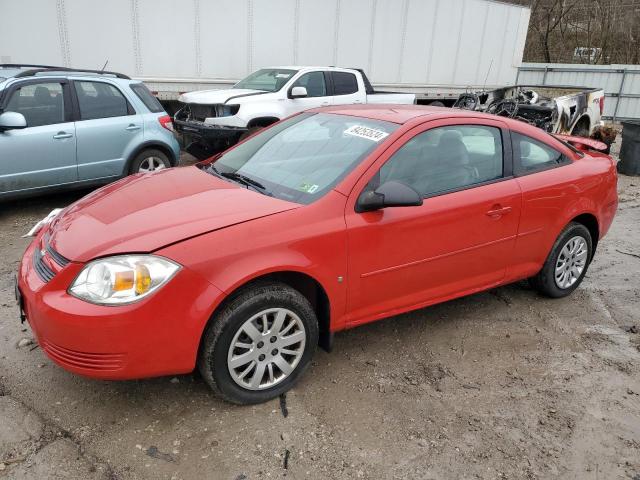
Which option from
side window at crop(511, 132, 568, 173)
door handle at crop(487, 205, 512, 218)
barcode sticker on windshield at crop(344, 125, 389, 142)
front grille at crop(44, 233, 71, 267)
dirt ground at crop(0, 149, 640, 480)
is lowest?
dirt ground at crop(0, 149, 640, 480)

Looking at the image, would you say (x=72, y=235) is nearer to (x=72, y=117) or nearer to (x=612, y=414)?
(x=612, y=414)

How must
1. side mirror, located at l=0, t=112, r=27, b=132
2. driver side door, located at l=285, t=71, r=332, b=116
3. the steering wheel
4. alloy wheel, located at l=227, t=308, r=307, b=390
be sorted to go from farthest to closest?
Result: the steering wheel → driver side door, located at l=285, t=71, r=332, b=116 → side mirror, located at l=0, t=112, r=27, b=132 → alloy wheel, located at l=227, t=308, r=307, b=390

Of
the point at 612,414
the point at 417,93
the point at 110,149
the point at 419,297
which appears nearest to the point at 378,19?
Result: the point at 417,93

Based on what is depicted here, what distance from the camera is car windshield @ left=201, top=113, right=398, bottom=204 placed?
3.17 metres

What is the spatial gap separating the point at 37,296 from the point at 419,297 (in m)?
2.21

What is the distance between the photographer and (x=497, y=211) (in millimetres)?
3609

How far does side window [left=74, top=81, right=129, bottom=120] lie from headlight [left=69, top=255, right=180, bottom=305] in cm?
436

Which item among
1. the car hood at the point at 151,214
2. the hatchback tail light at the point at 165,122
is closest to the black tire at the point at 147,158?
the hatchback tail light at the point at 165,122

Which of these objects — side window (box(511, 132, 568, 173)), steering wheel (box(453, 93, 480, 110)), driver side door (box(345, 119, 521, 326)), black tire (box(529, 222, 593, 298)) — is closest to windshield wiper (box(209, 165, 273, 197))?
driver side door (box(345, 119, 521, 326))

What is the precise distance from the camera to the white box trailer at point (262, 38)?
797cm

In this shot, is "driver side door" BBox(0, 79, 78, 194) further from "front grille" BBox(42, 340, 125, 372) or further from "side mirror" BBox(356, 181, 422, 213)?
"side mirror" BBox(356, 181, 422, 213)

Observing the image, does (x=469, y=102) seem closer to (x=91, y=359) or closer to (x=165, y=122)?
(x=165, y=122)

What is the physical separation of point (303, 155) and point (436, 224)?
97 centimetres

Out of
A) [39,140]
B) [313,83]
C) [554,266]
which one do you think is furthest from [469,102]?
[39,140]
